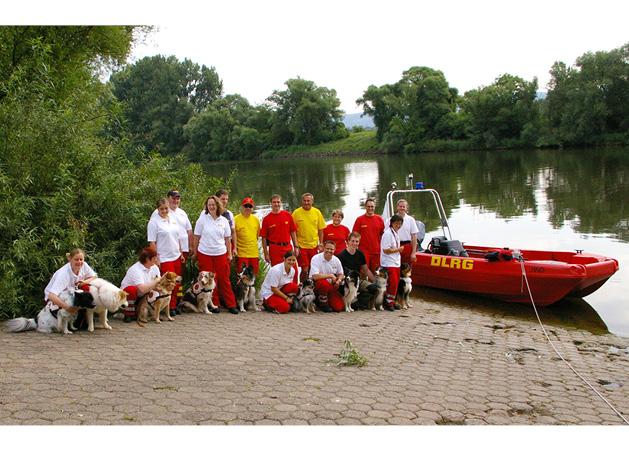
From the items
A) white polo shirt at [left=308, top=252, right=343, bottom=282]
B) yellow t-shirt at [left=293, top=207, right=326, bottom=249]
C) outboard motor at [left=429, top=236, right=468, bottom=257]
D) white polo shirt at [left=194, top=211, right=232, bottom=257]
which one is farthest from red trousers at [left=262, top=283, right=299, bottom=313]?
outboard motor at [left=429, top=236, right=468, bottom=257]

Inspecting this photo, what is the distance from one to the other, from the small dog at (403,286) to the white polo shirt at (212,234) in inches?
129

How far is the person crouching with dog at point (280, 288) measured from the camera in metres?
8.70

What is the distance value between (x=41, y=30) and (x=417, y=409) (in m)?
10.9

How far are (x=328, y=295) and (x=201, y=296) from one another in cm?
215

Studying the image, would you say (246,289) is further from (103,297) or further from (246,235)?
(103,297)

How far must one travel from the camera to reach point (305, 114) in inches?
3110

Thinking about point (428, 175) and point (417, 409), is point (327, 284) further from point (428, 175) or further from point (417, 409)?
point (428, 175)

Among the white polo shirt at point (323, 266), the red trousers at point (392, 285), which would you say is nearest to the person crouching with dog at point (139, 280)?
the white polo shirt at point (323, 266)

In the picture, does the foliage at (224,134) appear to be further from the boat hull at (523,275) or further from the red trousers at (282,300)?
the red trousers at (282,300)

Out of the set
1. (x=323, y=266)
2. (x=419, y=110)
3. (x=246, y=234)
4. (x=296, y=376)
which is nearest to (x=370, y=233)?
(x=323, y=266)

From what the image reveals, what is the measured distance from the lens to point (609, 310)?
1062cm

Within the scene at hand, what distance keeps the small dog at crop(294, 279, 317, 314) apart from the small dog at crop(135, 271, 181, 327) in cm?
212
